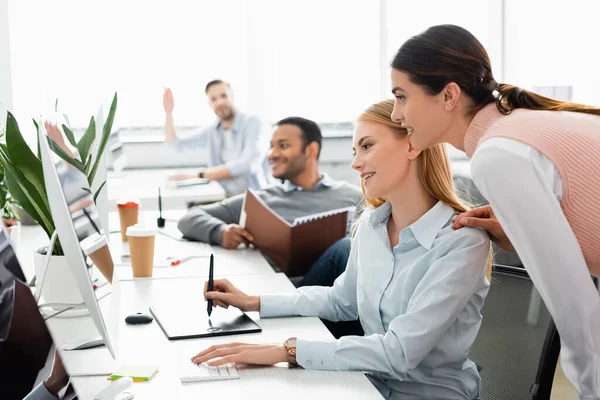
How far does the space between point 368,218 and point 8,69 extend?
427 centimetres

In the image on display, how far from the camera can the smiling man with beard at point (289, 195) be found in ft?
9.65

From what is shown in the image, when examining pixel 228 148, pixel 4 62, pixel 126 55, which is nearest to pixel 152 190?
pixel 228 148

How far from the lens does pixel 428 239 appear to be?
1.73 metres

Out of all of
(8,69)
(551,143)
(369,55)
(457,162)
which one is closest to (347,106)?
(369,55)

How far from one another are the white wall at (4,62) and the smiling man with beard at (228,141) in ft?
3.56

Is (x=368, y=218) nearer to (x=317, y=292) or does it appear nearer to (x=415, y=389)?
(x=317, y=292)

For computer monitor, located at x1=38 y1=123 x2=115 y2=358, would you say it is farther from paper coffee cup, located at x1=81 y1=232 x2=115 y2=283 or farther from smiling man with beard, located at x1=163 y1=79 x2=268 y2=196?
smiling man with beard, located at x1=163 y1=79 x2=268 y2=196

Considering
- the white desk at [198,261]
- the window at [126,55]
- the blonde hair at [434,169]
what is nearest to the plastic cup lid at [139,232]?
the white desk at [198,261]

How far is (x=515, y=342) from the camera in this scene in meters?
1.80

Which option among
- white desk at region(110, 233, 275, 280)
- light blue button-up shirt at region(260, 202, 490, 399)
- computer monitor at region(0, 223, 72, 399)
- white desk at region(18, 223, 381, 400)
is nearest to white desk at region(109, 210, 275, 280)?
white desk at region(110, 233, 275, 280)

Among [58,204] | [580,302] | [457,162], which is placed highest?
[58,204]

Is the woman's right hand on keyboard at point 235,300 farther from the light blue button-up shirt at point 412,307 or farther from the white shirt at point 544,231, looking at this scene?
the white shirt at point 544,231

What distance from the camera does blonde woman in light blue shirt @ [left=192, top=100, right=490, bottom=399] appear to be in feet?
5.03

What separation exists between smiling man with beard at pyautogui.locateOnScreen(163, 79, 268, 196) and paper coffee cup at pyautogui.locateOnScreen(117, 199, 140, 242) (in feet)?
7.14
